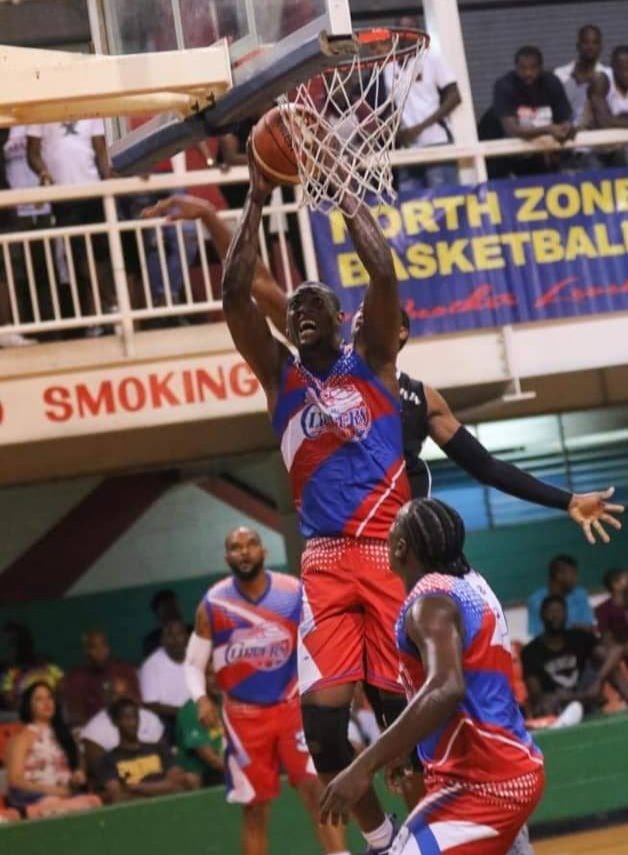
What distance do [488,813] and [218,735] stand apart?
19.6 ft

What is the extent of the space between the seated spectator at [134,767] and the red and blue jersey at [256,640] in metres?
1.43

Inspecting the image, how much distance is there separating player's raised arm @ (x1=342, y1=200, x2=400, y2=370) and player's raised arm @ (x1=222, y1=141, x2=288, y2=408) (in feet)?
0.98

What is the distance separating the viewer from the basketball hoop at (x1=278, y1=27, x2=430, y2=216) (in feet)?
19.3

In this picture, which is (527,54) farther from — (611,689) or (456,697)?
(456,697)

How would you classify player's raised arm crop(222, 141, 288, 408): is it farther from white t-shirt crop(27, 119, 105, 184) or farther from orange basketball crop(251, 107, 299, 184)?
white t-shirt crop(27, 119, 105, 184)

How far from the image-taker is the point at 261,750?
362 inches

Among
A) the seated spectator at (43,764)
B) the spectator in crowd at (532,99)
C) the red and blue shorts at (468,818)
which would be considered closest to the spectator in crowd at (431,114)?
the spectator in crowd at (532,99)

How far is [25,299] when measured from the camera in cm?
1129

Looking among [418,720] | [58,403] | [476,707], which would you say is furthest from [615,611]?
[418,720]

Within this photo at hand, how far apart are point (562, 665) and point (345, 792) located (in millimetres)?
7356

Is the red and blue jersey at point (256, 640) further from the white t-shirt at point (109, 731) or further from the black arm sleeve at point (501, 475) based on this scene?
the black arm sleeve at point (501, 475)

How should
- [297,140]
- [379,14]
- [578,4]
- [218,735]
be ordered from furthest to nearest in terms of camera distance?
[578,4], [379,14], [218,735], [297,140]

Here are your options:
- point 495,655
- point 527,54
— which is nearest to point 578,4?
point 527,54

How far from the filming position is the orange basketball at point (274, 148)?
229 inches
